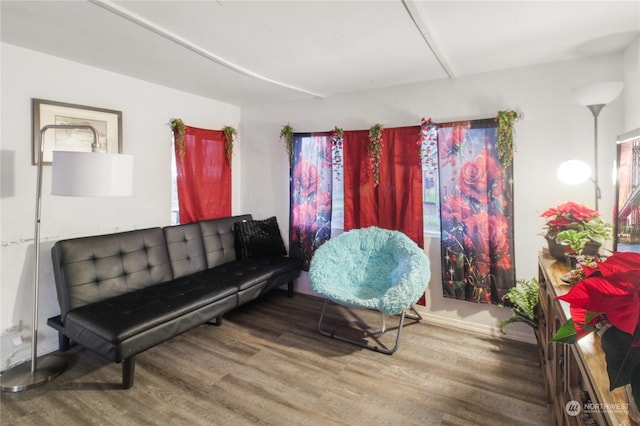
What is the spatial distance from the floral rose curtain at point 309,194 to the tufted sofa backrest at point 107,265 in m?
1.39

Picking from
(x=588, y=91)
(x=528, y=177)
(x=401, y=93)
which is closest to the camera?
(x=588, y=91)

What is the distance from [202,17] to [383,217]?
2.25 meters

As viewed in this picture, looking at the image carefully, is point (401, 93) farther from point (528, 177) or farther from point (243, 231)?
point (243, 231)

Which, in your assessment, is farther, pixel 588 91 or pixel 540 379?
pixel 540 379

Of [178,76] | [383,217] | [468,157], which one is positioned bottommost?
[383,217]

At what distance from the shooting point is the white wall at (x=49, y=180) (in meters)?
2.31

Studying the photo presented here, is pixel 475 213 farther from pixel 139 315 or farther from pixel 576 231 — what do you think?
pixel 139 315

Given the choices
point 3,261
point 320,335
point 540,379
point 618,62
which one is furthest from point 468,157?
point 3,261

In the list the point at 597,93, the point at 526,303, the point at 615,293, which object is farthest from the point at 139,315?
the point at 597,93

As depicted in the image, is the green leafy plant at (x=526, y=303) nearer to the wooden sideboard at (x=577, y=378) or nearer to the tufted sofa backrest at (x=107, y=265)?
the wooden sideboard at (x=577, y=378)

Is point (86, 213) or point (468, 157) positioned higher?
point (468, 157)

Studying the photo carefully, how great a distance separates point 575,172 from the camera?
7.15ft

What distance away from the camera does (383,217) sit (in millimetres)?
3254

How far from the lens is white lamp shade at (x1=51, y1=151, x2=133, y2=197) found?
1.99 m
